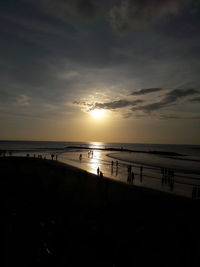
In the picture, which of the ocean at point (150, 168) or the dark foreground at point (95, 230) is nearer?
the dark foreground at point (95, 230)

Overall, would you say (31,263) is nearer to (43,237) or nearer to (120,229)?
(43,237)

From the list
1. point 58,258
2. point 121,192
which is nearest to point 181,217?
point 121,192

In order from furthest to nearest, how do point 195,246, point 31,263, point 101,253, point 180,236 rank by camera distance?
point 180,236 → point 195,246 → point 101,253 → point 31,263

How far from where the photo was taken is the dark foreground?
6648 mm

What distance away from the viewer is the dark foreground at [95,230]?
6648 millimetres

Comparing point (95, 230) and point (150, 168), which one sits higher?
point (95, 230)

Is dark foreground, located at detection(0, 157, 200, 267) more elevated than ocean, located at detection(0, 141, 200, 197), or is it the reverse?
dark foreground, located at detection(0, 157, 200, 267)

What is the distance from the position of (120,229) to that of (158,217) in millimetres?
3315

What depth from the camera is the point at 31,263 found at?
596cm

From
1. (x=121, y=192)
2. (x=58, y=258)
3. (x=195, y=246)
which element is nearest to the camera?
(x=58, y=258)

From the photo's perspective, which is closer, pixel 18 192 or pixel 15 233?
pixel 15 233

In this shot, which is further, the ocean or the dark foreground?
the ocean

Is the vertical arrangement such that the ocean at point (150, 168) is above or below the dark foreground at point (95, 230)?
below

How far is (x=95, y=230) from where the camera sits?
851 centimetres
